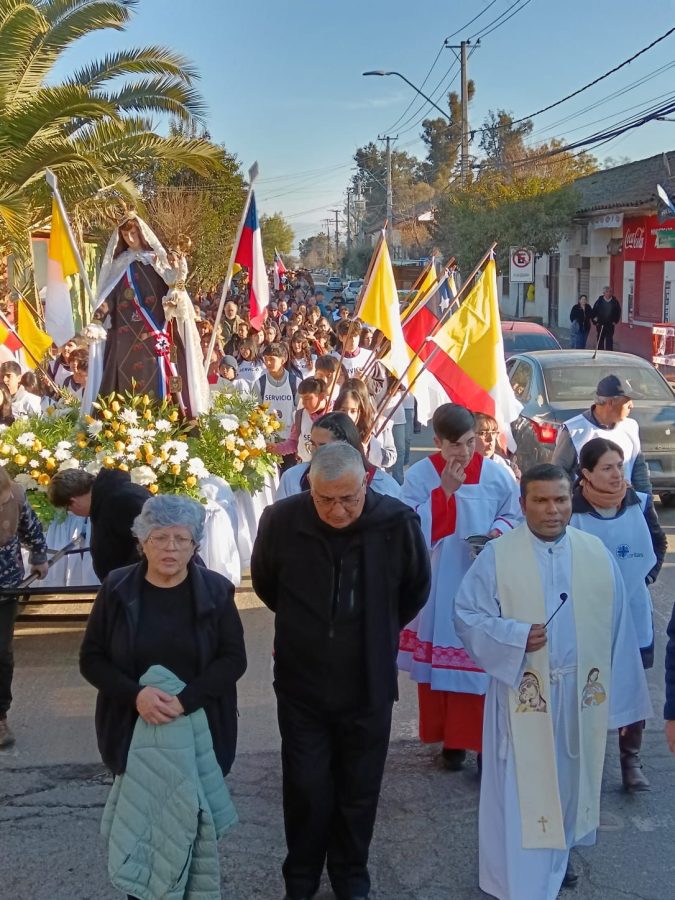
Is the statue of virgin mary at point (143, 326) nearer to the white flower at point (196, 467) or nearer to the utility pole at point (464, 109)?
the white flower at point (196, 467)

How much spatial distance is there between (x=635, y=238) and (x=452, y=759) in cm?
2665

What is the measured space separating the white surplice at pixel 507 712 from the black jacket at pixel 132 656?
3.01 ft

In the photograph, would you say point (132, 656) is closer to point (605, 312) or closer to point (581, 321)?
point (605, 312)

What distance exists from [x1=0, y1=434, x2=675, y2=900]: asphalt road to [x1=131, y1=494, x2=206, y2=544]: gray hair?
1.50m

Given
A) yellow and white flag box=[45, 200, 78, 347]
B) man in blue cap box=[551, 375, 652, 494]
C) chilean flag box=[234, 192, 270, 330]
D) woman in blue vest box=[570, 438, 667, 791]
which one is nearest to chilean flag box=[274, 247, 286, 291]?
chilean flag box=[234, 192, 270, 330]

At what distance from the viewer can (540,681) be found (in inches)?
158

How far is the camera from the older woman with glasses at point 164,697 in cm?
361

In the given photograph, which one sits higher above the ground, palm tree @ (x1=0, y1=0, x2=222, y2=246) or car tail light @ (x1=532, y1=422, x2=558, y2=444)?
palm tree @ (x1=0, y1=0, x2=222, y2=246)

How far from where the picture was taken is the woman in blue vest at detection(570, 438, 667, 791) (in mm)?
4945

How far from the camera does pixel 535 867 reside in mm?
3967

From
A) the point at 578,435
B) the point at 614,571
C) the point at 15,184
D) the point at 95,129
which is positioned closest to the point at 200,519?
the point at 614,571

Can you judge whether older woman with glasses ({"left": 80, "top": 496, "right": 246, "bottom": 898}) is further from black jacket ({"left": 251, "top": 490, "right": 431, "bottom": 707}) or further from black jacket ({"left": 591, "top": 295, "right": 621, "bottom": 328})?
black jacket ({"left": 591, "top": 295, "right": 621, "bottom": 328})

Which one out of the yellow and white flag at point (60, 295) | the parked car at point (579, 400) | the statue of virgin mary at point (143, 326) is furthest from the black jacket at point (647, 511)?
the parked car at point (579, 400)

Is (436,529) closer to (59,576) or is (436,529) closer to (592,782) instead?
(592,782)
